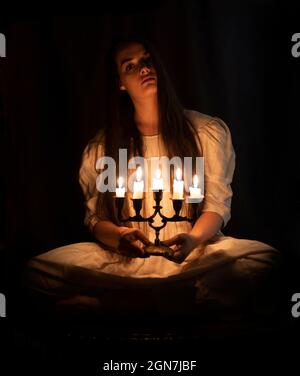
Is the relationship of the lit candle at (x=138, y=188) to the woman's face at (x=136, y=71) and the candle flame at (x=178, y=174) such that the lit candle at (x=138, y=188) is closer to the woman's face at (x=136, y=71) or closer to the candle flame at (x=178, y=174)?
the candle flame at (x=178, y=174)

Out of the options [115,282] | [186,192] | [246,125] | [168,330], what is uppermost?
[246,125]

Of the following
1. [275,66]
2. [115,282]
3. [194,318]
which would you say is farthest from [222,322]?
[275,66]

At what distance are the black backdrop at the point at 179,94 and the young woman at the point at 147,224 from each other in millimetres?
79

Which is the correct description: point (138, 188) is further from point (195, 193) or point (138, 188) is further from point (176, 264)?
point (176, 264)

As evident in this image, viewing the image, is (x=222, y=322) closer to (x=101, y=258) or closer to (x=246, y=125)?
(x=101, y=258)

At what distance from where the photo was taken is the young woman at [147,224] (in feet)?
12.6

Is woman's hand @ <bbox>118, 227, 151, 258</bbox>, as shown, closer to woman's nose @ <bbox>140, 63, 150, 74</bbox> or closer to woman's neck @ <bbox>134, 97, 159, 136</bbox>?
woman's neck @ <bbox>134, 97, 159, 136</bbox>

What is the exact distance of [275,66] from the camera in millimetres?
4047

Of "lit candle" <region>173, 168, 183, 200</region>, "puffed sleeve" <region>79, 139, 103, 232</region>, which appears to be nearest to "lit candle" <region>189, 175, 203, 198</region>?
"lit candle" <region>173, 168, 183, 200</region>

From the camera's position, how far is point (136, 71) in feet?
13.3

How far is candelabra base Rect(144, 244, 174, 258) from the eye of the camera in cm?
377

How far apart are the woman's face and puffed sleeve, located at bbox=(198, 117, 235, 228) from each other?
0.39m

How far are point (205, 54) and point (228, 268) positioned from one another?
1209mm

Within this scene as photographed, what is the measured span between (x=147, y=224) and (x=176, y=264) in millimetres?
288
